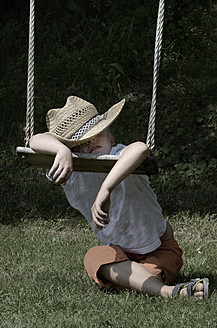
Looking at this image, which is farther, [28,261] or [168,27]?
[168,27]

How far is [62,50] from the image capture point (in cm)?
693

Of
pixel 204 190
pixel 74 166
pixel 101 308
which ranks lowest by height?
pixel 204 190

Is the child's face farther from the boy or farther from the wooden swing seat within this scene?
the wooden swing seat

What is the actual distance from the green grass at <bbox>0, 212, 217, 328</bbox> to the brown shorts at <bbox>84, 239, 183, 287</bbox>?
0.47ft

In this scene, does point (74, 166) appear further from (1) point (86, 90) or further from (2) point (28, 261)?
(1) point (86, 90)

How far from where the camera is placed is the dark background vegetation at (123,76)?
18.8 feet

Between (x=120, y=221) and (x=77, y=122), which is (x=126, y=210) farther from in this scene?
(x=77, y=122)

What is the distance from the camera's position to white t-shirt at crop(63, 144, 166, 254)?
10.6ft

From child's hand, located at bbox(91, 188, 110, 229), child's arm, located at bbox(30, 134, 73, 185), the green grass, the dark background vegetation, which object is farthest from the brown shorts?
the dark background vegetation

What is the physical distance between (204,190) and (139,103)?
Answer: 4.97ft

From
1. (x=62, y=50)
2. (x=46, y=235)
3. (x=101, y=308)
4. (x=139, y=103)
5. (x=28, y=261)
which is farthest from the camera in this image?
(x=62, y=50)

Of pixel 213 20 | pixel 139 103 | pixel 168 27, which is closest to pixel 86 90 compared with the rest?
pixel 139 103

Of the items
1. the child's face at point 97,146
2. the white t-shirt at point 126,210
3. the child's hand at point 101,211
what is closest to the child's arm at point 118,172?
the child's hand at point 101,211

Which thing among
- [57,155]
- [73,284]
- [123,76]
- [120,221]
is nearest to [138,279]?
[120,221]
